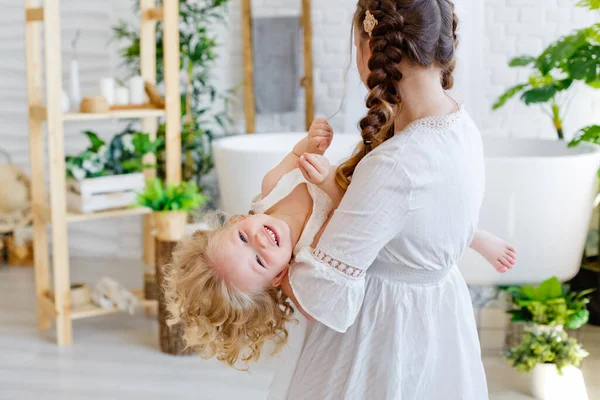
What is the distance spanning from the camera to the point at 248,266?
131 cm

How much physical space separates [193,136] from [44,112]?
3.57 feet

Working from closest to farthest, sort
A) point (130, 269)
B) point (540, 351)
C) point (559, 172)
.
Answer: point (540, 351)
point (559, 172)
point (130, 269)

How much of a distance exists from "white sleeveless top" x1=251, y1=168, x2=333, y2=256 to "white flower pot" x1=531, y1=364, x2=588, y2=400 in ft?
5.50

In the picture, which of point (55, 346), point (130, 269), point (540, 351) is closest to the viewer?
point (540, 351)

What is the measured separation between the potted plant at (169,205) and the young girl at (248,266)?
184 cm

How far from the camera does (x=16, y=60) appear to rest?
479cm

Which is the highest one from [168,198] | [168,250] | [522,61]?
[522,61]

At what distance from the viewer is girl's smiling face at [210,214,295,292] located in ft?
4.30

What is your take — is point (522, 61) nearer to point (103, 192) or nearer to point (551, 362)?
point (551, 362)

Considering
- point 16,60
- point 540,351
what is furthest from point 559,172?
point 16,60

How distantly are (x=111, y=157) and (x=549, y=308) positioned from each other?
2.02m

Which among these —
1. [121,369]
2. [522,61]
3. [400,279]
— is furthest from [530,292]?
[400,279]

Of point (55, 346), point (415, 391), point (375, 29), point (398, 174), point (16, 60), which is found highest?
point (16, 60)

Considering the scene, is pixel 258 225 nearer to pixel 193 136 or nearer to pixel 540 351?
pixel 540 351
